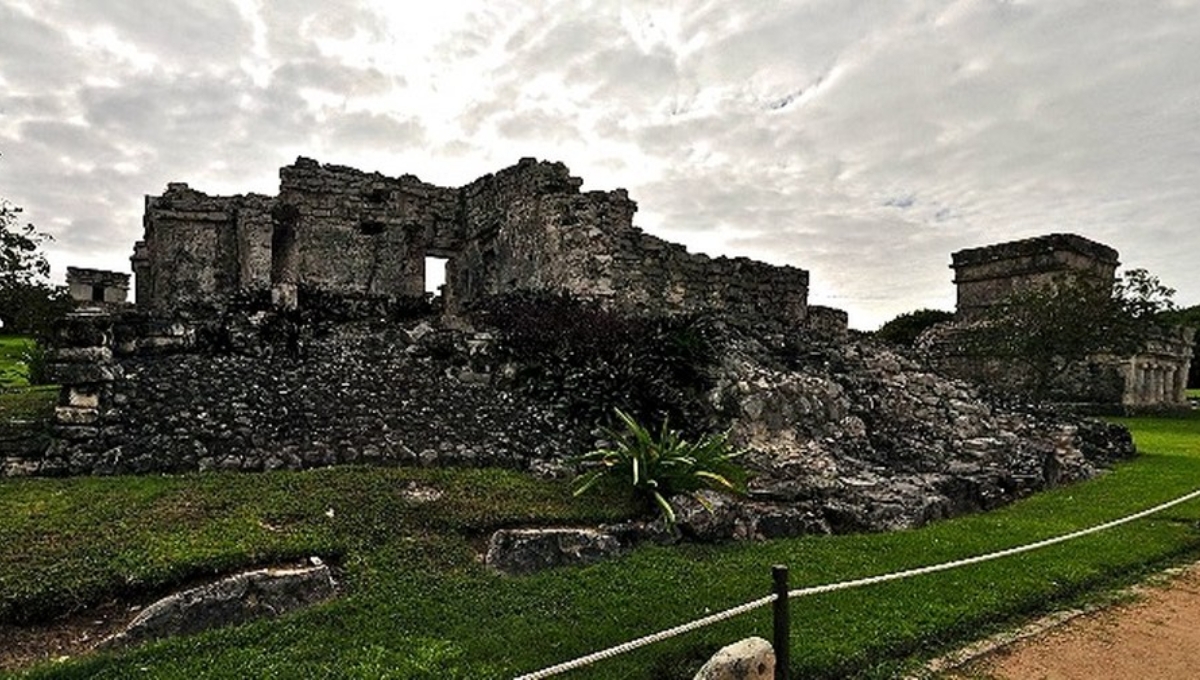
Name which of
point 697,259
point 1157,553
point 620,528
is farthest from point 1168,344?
point 620,528

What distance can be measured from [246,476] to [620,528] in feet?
11.7

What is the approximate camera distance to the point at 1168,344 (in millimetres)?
27984

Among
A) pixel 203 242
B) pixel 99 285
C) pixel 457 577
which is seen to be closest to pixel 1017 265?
pixel 203 242

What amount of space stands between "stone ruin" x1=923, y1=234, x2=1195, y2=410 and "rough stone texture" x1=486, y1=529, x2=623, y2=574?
22277mm

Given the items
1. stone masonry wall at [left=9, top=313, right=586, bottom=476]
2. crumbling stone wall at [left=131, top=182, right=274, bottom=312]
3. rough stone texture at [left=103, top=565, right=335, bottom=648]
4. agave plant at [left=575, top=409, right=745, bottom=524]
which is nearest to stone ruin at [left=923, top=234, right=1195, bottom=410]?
agave plant at [left=575, top=409, right=745, bottom=524]

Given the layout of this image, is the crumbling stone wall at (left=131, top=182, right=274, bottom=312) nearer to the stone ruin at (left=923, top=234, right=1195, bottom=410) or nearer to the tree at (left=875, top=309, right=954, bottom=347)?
the stone ruin at (left=923, top=234, right=1195, bottom=410)

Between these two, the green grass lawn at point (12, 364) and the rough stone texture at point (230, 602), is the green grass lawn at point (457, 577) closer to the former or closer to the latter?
the rough stone texture at point (230, 602)

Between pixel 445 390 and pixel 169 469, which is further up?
pixel 445 390

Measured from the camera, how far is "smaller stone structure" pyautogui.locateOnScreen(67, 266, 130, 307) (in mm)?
19797

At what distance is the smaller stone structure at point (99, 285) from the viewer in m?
19.8

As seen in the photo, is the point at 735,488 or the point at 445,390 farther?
the point at 445,390

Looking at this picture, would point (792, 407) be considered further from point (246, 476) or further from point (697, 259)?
point (246, 476)

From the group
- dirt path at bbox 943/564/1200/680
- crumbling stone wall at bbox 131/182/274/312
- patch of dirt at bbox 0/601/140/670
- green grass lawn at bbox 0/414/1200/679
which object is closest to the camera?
patch of dirt at bbox 0/601/140/670

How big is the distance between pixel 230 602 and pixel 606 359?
21.1 feet
